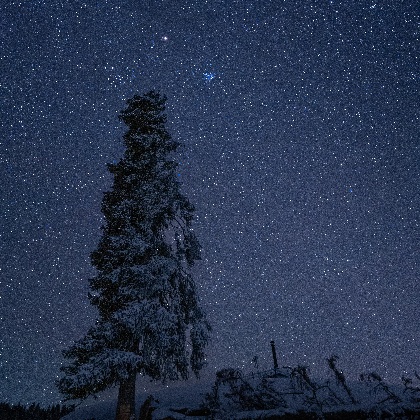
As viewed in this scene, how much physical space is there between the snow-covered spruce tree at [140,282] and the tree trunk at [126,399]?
1.1 inches

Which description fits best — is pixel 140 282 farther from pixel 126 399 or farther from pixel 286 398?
pixel 286 398

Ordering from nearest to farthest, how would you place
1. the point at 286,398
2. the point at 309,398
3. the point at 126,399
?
the point at 309,398
the point at 286,398
the point at 126,399

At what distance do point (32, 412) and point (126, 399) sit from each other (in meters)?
63.3

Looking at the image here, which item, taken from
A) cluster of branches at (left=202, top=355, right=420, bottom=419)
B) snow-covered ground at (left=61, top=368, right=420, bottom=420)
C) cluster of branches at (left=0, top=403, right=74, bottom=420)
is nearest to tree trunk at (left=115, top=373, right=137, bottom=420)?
snow-covered ground at (left=61, top=368, right=420, bottom=420)

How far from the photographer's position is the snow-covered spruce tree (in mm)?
11555

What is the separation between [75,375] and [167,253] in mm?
5187

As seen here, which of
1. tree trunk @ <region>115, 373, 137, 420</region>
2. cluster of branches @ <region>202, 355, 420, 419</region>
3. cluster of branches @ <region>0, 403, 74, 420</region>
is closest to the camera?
cluster of branches @ <region>202, 355, 420, 419</region>

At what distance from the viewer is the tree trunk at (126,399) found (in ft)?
36.4

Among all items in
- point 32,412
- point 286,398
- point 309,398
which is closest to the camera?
point 309,398

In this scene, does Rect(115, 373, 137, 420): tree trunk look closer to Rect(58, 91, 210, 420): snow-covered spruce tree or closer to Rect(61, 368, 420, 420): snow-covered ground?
Rect(58, 91, 210, 420): snow-covered spruce tree

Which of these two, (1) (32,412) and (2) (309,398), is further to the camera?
(1) (32,412)

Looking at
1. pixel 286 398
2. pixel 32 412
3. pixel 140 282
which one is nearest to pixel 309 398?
pixel 286 398

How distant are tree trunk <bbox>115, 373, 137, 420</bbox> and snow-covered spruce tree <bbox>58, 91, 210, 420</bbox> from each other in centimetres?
3

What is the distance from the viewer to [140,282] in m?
12.4
